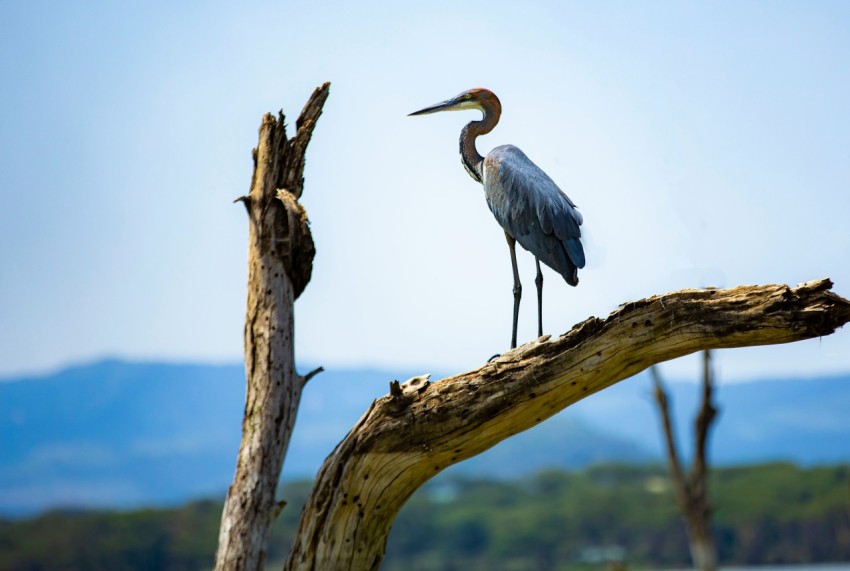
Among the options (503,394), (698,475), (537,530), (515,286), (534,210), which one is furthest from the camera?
(537,530)

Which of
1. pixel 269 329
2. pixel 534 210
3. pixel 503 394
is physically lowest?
pixel 503 394

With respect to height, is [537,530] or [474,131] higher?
[537,530]

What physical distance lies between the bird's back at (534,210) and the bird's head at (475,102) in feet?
1.59

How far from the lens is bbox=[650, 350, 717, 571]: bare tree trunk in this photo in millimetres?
18875

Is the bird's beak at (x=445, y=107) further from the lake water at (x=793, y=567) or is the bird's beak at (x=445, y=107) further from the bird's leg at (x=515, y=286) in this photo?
the lake water at (x=793, y=567)

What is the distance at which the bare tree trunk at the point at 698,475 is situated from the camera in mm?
18875

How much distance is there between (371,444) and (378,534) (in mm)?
667

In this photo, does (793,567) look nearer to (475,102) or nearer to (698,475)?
(698,475)

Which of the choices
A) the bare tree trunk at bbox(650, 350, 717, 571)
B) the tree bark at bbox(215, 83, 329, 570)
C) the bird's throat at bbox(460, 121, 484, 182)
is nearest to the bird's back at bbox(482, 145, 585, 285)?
the bird's throat at bbox(460, 121, 484, 182)

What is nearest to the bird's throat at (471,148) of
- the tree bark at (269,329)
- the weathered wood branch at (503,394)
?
the tree bark at (269,329)

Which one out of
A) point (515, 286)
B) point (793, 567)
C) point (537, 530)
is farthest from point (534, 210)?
point (793, 567)

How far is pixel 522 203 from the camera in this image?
8188mm

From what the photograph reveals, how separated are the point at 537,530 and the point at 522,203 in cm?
6741

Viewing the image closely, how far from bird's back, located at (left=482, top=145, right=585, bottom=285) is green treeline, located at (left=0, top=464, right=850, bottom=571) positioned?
2050 inches
